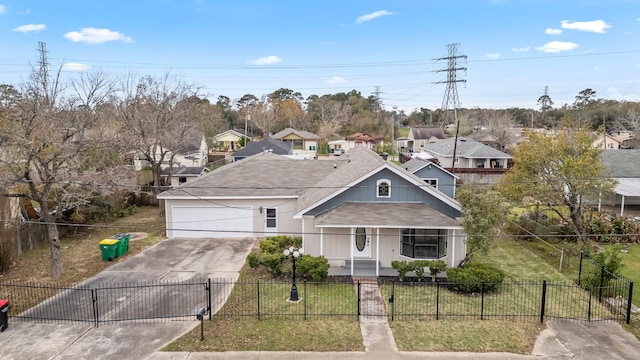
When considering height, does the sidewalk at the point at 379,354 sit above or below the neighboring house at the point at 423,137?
below

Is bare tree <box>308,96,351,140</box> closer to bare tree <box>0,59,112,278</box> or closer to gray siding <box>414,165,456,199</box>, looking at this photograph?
gray siding <box>414,165,456,199</box>

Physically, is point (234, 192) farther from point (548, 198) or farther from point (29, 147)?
point (548, 198)

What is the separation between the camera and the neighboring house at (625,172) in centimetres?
2724

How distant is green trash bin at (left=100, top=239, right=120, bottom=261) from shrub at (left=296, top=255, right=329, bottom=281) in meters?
8.76

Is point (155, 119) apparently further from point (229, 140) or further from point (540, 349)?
point (229, 140)

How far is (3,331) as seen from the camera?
40.2 feet

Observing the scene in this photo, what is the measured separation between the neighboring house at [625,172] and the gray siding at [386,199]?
51.3 ft

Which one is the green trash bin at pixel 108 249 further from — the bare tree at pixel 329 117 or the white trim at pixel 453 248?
the bare tree at pixel 329 117

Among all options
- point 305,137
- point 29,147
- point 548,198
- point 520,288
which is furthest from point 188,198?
point 305,137

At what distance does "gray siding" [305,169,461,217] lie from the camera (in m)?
18.3

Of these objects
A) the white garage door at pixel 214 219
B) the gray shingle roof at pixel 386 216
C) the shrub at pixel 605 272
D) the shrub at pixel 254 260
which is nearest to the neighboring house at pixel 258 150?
the white garage door at pixel 214 219

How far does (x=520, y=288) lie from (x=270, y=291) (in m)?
9.57

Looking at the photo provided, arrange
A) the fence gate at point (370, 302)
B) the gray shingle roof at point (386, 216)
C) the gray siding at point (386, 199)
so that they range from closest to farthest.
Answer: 1. the fence gate at point (370, 302)
2. the gray shingle roof at point (386, 216)
3. the gray siding at point (386, 199)

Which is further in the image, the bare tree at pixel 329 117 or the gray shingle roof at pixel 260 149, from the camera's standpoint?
the bare tree at pixel 329 117
